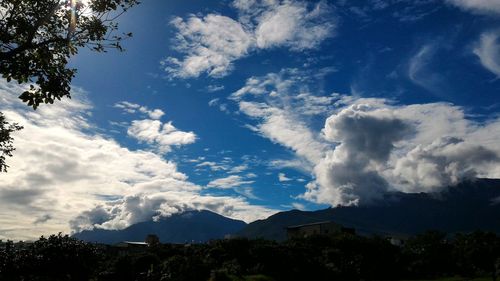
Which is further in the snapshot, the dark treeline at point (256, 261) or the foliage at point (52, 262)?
the dark treeline at point (256, 261)

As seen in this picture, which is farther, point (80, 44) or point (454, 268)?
point (454, 268)

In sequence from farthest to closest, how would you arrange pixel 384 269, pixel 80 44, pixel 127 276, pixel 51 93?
pixel 384 269 < pixel 127 276 < pixel 80 44 < pixel 51 93

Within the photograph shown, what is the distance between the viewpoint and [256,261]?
165ft

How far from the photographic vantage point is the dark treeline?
33.5 meters

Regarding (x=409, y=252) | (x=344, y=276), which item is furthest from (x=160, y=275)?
(x=409, y=252)

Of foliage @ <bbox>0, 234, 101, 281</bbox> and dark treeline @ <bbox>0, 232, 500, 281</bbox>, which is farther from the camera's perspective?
dark treeline @ <bbox>0, 232, 500, 281</bbox>

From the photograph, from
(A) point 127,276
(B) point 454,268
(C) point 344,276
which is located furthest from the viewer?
(B) point 454,268

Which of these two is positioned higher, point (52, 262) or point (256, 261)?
point (256, 261)

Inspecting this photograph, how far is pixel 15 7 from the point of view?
1270 cm

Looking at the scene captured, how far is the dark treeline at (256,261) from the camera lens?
33500mm

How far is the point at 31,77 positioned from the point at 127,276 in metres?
36.1

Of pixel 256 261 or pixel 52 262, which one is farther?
pixel 256 261

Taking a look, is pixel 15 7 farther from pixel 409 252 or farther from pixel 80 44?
pixel 409 252

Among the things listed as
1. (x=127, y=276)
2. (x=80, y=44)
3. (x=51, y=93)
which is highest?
(x=80, y=44)
